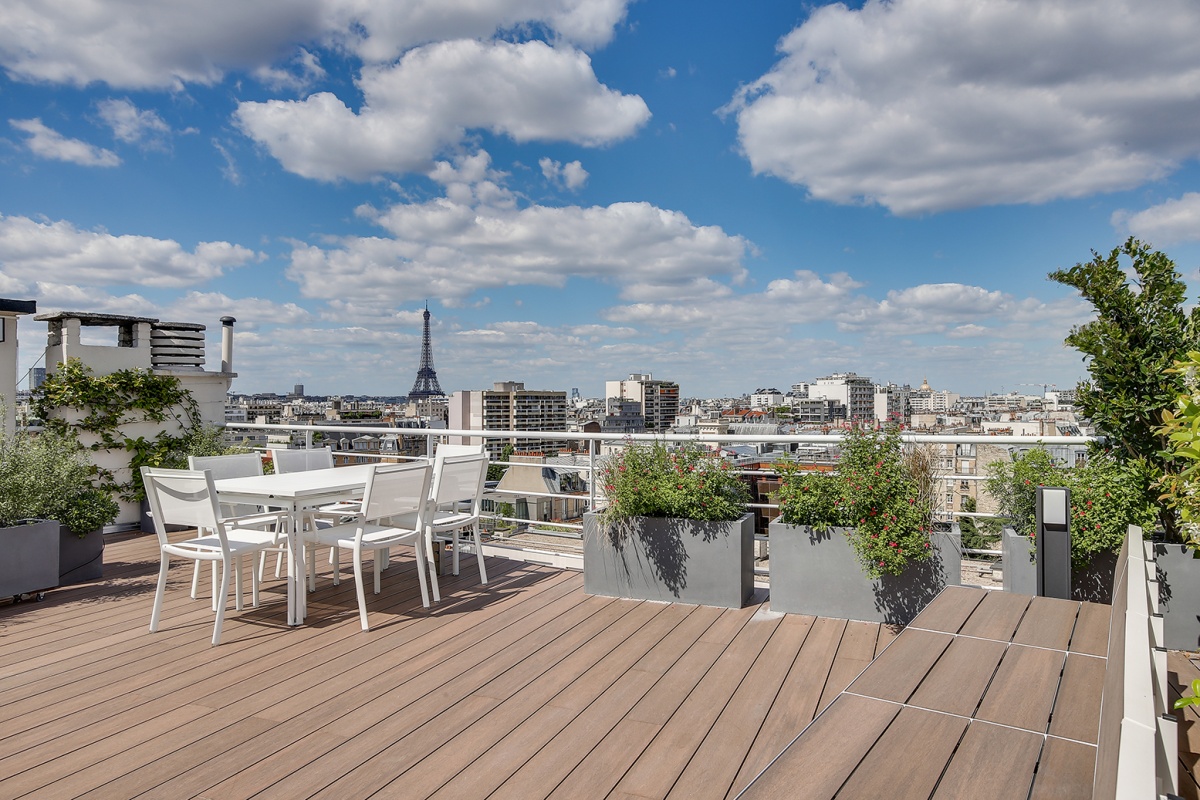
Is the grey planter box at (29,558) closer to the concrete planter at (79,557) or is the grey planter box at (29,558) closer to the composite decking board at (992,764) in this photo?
the concrete planter at (79,557)

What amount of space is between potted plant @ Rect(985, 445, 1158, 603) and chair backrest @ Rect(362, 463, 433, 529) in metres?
3.24

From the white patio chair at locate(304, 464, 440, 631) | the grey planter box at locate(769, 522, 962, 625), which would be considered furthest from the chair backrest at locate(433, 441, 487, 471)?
the grey planter box at locate(769, 522, 962, 625)

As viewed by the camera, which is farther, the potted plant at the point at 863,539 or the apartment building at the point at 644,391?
the apartment building at the point at 644,391

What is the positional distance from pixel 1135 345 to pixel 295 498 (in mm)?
4622

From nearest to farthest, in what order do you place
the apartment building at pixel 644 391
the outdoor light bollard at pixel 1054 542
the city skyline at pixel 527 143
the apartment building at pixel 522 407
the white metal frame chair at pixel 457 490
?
1. the outdoor light bollard at pixel 1054 542
2. the white metal frame chair at pixel 457 490
3. the city skyline at pixel 527 143
4. the apartment building at pixel 522 407
5. the apartment building at pixel 644 391

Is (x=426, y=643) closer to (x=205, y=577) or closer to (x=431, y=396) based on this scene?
(x=205, y=577)

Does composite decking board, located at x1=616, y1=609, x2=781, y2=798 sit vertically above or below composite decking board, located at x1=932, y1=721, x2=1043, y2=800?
below

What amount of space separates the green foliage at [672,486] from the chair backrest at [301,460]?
8.34ft

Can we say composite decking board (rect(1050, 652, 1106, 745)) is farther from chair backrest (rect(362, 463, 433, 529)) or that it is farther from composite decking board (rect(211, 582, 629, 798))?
chair backrest (rect(362, 463, 433, 529))

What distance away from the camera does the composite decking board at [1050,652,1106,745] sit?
136 centimetres

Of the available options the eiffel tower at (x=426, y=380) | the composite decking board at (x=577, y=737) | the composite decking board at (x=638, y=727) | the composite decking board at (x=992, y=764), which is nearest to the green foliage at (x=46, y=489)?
the composite decking board at (x=577, y=737)

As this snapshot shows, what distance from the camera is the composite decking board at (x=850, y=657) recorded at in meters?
2.80

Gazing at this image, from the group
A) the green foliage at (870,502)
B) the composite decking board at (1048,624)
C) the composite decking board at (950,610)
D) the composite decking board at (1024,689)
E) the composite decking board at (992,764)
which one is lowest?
the composite decking board at (950,610)

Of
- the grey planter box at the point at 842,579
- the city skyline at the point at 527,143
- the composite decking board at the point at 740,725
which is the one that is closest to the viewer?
the composite decking board at the point at 740,725
